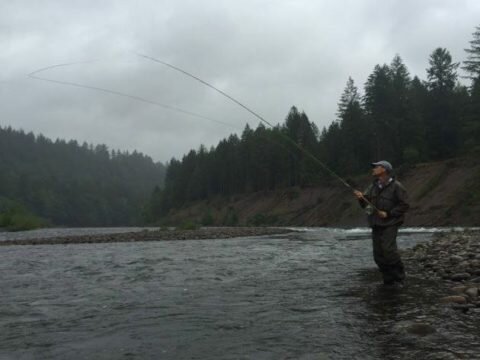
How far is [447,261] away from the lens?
12.4 meters

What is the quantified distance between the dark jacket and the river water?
4.35 feet

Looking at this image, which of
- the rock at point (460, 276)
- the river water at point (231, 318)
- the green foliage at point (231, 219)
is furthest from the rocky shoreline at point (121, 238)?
the green foliage at point (231, 219)

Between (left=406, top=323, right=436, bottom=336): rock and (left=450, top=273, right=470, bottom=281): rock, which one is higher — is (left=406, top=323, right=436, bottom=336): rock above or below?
below

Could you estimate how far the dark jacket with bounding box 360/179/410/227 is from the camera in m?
9.20

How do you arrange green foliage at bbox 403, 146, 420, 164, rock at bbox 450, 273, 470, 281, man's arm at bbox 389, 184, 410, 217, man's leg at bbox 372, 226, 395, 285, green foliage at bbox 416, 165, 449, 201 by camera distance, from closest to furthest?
1. man's arm at bbox 389, 184, 410, 217
2. man's leg at bbox 372, 226, 395, 285
3. rock at bbox 450, 273, 470, 281
4. green foliage at bbox 416, 165, 449, 201
5. green foliage at bbox 403, 146, 420, 164

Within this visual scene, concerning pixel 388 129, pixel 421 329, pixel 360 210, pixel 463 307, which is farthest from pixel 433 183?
pixel 421 329

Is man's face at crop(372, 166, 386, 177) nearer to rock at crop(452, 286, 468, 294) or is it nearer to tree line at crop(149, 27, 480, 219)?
rock at crop(452, 286, 468, 294)

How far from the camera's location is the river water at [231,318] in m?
5.69

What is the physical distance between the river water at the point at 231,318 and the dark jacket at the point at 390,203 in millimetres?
1327

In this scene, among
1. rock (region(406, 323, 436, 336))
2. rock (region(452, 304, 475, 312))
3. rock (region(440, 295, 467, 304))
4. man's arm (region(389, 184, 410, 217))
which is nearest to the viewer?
rock (region(406, 323, 436, 336))

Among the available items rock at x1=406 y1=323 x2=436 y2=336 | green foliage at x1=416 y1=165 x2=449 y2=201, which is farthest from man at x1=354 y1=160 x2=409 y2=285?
green foliage at x1=416 y1=165 x2=449 y2=201

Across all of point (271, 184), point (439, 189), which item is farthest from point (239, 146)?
point (439, 189)

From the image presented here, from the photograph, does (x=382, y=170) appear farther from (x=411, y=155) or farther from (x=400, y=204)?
(x=411, y=155)

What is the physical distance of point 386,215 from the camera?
9.20 meters
